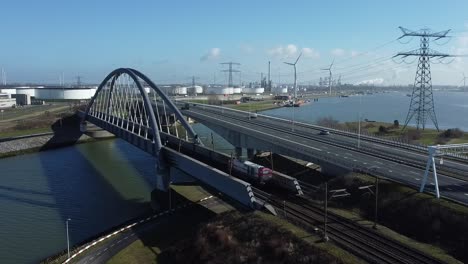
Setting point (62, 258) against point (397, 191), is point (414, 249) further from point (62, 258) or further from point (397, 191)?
point (62, 258)

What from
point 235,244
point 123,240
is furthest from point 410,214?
point 123,240

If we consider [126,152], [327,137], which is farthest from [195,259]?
[126,152]

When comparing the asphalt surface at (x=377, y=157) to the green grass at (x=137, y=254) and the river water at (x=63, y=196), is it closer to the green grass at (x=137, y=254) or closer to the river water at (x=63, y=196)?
the river water at (x=63, y=196)

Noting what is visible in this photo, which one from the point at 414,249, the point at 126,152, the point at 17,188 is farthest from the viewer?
the point at 126,152

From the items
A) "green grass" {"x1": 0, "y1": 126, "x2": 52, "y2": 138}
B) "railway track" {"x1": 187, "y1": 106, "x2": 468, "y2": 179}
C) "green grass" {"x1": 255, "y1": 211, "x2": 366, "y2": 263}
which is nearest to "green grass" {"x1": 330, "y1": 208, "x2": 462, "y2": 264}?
"green grass" {"x1": 255, "y1": 211, "x2": 366, "y2": 263}

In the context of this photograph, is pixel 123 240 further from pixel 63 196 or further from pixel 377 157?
pixel 377 157

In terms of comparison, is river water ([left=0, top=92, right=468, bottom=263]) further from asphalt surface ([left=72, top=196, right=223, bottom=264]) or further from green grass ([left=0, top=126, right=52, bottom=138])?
green grass ([left=0, top=126, right=52, bottom=138])
